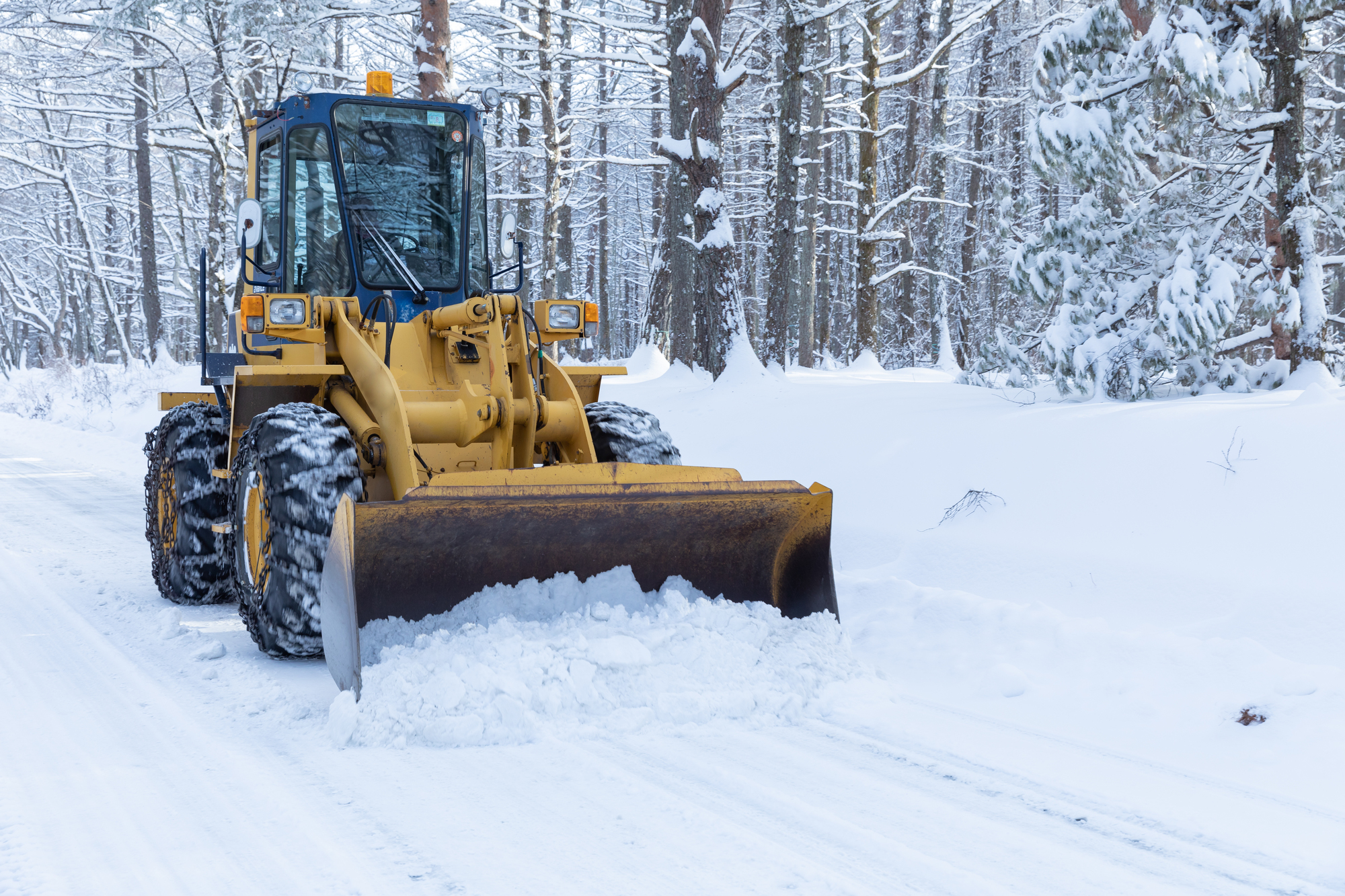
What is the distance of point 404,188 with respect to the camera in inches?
242

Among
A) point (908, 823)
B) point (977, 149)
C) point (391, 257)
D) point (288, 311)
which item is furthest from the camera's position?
point (977, 149)

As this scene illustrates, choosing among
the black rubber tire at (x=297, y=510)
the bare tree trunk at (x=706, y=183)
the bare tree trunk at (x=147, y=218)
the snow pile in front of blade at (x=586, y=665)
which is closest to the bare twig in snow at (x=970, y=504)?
the snow pile in front of blade at (x=586, y=665)

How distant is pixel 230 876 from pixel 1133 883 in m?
2.41

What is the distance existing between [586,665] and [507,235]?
9.15 ft

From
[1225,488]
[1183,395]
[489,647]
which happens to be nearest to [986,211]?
[1183,395]

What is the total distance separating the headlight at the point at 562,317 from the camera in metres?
6.16

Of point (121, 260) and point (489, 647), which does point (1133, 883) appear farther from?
point (121, 260)

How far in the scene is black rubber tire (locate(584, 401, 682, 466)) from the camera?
6270 millimetres

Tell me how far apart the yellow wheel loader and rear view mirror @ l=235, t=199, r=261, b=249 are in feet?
0.05

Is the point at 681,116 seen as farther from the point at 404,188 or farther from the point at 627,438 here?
the point at 627,438

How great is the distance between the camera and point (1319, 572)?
515 centimetres

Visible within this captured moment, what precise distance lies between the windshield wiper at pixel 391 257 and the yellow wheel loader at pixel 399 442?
14 millimetres

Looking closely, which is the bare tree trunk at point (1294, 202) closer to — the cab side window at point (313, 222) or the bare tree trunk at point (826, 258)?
the cab side window at point (313, 222)

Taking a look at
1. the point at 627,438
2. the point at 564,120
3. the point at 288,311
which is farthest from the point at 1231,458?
the point at 564,120
